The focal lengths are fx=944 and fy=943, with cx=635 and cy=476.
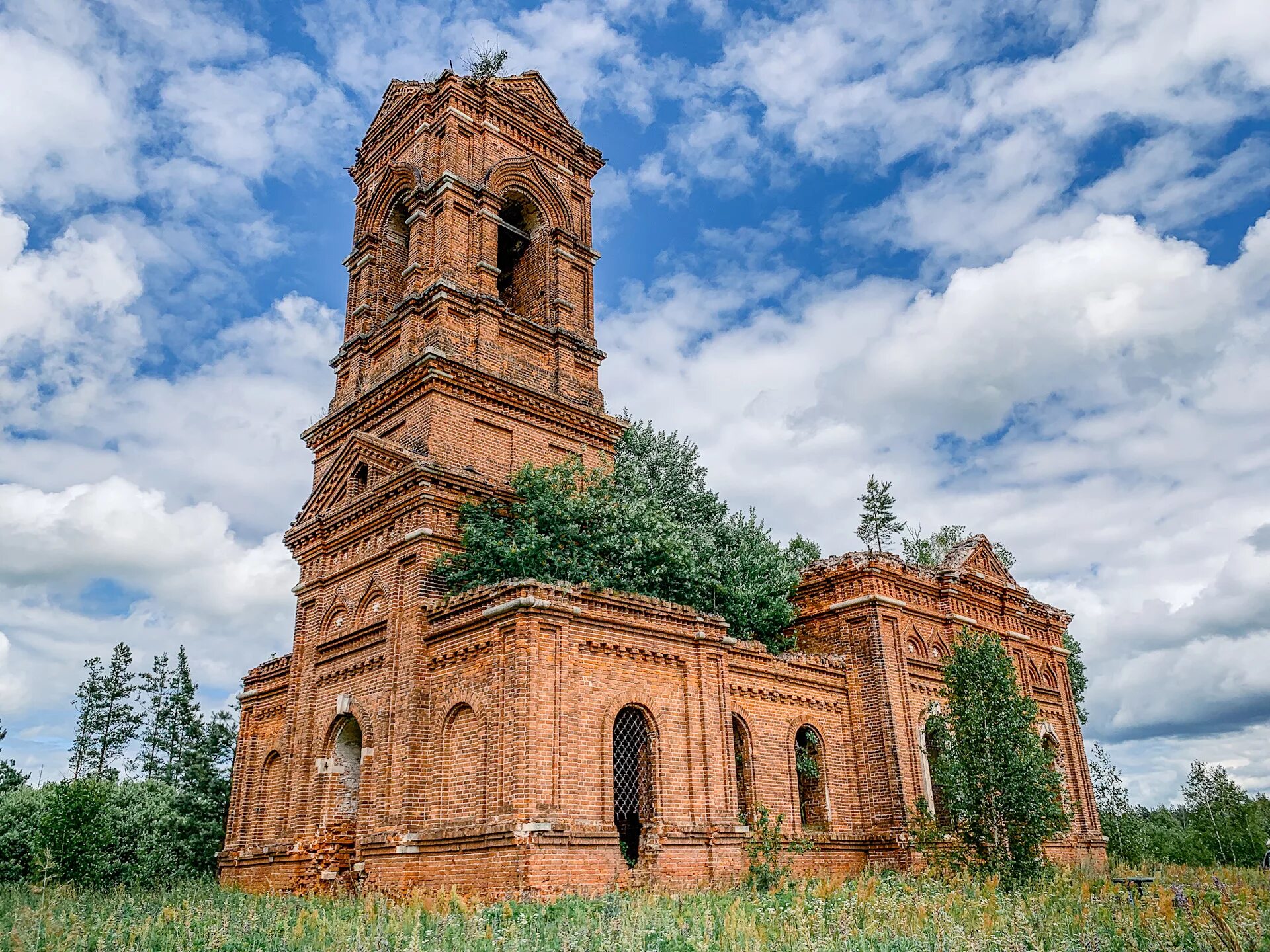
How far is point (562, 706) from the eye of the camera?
16.1 meters

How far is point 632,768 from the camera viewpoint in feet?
57.1

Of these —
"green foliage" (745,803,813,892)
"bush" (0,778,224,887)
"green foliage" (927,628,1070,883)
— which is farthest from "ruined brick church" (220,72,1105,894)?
"bush" (0,778,224,887)

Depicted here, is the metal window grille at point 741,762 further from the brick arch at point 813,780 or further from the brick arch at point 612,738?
the brick arch at point 612,738

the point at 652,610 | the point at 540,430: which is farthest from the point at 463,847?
the point at 540,430

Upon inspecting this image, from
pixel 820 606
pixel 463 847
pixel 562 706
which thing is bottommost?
pixel 463 847

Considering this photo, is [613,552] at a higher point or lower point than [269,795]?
higher

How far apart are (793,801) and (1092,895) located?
603 centimetres

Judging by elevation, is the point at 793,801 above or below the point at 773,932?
above

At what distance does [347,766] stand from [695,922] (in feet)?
37.5

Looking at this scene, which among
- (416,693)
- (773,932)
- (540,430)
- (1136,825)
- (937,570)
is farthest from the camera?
(1136,825)

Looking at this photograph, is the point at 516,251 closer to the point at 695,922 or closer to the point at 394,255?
the point at 394,255

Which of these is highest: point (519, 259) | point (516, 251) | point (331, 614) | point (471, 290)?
point (516, 251)

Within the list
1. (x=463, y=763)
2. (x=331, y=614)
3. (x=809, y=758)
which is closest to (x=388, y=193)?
(x=331, y=614)

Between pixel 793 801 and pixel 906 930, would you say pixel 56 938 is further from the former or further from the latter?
pixel 793 801
